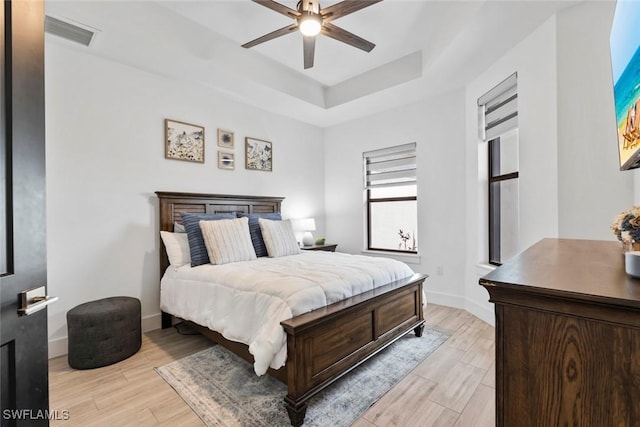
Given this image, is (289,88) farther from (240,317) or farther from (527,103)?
(240,317)

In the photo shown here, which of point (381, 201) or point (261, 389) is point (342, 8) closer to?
point (261, 389)

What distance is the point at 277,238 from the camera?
3.25m

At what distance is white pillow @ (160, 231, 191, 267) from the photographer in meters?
2.84

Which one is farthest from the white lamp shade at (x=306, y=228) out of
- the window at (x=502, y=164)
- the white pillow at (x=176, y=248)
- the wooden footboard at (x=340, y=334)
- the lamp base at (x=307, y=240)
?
the window at (x=502, y=164)

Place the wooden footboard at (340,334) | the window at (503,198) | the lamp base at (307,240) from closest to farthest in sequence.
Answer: the wooden footboard at (340,334)
the window at (503,198)
the lamp base at (307,240)

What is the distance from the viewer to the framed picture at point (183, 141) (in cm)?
318

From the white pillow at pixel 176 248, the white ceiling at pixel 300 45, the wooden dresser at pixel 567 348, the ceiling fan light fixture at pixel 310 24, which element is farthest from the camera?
the white pillow at pixel 176 248

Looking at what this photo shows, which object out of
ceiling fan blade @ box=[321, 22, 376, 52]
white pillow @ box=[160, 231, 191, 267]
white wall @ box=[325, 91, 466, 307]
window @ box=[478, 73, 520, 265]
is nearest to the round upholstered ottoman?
white pillow @ box=[160, 231, 191, 267]

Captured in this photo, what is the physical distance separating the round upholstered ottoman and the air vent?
223 cm

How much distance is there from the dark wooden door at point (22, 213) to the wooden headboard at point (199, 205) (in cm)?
220

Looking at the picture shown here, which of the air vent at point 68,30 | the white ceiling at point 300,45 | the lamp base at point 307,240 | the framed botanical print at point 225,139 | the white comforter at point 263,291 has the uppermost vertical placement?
the white ceiling at point 300,45

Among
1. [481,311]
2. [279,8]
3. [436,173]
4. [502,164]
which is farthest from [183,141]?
[481,311]

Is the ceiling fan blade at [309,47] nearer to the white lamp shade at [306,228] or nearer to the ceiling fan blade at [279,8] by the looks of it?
the ceiling fan blade at [279,8]

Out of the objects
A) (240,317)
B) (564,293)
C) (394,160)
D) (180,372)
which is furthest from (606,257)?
(394,160)
